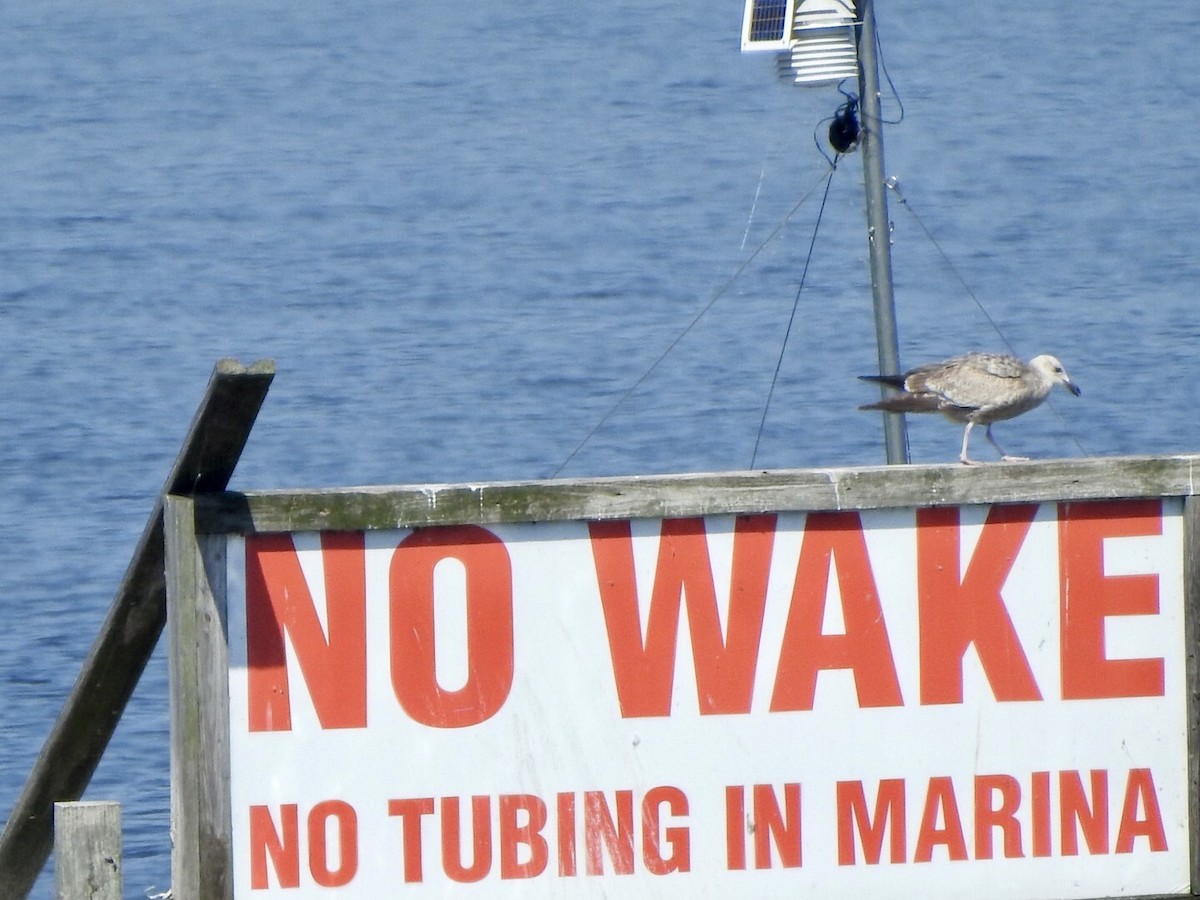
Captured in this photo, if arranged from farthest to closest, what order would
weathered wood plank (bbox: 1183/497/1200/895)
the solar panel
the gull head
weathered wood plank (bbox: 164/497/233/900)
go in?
1. the solar panel
2. the gull head
3. weathered wood plank (bbox: 1183/497/1200/895)
4. weathered wood plank (bbox: 164/497/233/900)

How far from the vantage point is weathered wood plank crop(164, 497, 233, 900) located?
160 inches

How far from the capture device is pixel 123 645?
14.1 ft

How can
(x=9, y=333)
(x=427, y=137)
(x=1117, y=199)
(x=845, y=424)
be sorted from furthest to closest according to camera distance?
(x=427, y=137) < (x=1117, y=199) < (x=9, y=333) < (x=845, y=424)

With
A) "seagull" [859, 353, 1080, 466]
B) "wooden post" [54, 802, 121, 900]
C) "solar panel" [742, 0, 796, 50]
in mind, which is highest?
"solar panel" [742, 0, 796, 50]

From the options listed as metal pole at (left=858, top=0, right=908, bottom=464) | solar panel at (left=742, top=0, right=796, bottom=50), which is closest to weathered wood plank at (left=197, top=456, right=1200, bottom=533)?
metal pole at (left=858, top=0, right=908, bottom=464)

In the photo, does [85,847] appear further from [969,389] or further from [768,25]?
[768,25]

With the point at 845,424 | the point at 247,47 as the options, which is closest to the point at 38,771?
the point at 845,424

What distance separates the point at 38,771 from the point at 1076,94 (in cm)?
3409

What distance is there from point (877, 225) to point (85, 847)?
519 cm

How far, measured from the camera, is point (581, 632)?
4281 millimetres

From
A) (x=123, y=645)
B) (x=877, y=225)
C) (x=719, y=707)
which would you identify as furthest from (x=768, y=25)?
(x=123, y=645)

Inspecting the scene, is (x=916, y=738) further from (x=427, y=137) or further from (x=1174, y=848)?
(x=427, y=137)

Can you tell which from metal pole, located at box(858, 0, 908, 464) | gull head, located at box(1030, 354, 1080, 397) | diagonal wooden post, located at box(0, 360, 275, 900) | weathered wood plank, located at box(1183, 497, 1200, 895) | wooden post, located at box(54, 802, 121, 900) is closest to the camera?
diagonal wooden post, located at box(0, 360, 275, 900)

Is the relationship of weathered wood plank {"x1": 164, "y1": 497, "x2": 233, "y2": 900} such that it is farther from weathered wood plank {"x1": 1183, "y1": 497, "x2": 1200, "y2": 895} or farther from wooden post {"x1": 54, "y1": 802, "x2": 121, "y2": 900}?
weathered wood plank {"x1": 1183, "y1": 497, "x2": 1200, "y2": 895}
